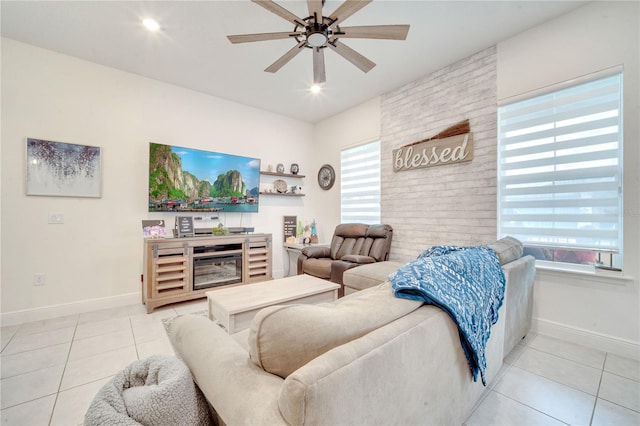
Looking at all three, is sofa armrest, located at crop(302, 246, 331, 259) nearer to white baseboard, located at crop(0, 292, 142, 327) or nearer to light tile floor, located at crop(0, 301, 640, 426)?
light tile floor, located at crop(0, 301, 640, 426)

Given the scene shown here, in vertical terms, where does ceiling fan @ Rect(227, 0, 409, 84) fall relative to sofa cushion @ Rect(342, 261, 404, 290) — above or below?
above

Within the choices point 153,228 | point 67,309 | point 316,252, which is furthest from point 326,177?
point 67,309

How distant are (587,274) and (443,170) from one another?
1.61 metres

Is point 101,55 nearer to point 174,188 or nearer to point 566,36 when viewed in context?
point 174,188

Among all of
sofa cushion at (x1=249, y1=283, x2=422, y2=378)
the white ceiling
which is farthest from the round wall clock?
sofa cushion at (x1=249, y1=283, x2=422, y2=378)

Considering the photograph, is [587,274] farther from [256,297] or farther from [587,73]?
[256,297]

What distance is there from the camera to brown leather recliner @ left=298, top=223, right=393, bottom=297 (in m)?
3.22

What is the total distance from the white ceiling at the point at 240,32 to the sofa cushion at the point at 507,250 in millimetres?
2019

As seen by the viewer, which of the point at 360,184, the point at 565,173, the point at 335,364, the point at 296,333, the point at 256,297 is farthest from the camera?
the point at 360,184

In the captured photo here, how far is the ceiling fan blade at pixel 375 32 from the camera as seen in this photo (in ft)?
6.25

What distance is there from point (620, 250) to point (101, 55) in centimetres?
537

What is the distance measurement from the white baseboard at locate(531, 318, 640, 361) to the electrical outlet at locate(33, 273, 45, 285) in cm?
503

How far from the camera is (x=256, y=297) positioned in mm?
2137

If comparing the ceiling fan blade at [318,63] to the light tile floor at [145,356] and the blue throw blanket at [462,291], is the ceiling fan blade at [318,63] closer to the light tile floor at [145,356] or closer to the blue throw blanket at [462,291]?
the blue throw blanket at [462,291]
